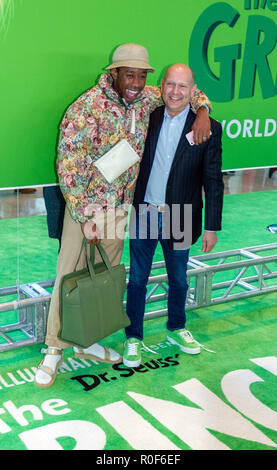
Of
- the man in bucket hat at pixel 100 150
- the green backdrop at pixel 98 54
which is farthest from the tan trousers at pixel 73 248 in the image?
the green backdrop at pixel 98 54

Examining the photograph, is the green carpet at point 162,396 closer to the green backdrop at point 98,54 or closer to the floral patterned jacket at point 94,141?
the floral patterned jacket at point 94,141

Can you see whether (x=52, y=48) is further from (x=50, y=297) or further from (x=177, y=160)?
(x=50, y=297)

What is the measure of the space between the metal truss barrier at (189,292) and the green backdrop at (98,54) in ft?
2.51

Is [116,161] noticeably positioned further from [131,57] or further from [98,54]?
[98,54]

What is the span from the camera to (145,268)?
337cm

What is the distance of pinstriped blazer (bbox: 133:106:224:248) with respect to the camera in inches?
122

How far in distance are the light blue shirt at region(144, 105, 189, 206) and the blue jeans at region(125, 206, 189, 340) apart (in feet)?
0.56

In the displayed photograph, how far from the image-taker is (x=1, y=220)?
5641 mm

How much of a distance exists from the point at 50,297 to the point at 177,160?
3.82 feet

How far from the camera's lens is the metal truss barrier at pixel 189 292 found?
3499 millimetres

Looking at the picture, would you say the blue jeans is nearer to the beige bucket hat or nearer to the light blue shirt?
the light blue shirt

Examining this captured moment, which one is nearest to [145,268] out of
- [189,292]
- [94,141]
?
[94,141]

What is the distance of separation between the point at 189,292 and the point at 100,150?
1.71m

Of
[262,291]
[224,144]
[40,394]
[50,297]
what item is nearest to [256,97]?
[224,144]
